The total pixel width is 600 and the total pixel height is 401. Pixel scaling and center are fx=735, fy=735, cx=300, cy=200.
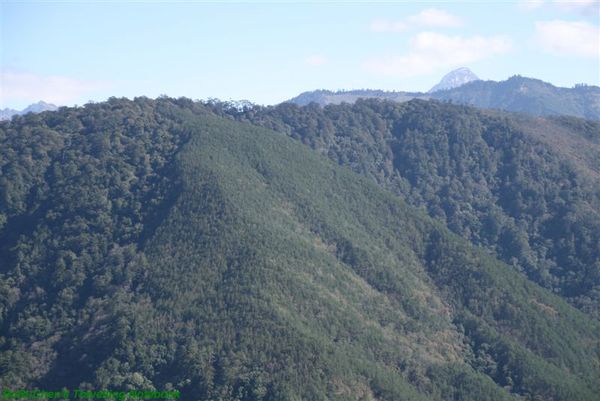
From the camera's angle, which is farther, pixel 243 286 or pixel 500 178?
pixel 500 178

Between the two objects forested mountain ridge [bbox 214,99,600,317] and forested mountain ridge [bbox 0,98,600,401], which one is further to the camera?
forested mountain ridge [bbox 214,99,600,317]

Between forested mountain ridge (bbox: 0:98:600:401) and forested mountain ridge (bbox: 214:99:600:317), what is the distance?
2343 centimetres

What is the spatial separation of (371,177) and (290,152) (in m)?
29.9

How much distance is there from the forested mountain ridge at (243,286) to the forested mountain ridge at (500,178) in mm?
23427

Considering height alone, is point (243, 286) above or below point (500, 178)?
below

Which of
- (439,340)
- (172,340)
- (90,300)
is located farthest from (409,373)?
(90,300)

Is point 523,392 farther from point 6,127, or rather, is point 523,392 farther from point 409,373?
point 6,127

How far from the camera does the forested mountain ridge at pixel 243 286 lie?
98.8 metres

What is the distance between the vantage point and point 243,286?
10850cm

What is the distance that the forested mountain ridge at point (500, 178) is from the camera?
495 feet

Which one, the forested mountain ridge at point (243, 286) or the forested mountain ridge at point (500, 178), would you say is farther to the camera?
the forested mountain ridge at point (500, 178)

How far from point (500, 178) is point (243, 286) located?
9384 cm

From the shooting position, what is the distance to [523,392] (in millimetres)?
105875

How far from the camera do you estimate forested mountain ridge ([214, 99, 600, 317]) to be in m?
151
